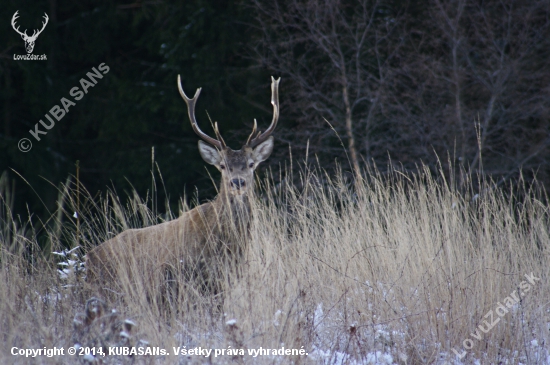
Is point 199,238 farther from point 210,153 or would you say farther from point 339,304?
point 339,304

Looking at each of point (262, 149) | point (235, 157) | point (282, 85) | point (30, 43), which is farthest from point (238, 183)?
point (30, 43)

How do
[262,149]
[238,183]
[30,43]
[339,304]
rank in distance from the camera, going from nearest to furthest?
1. [339,304]
2. [238,183]
3. [262,149]
4. [30,43]

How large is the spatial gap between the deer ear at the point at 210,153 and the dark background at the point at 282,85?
2.35 metres

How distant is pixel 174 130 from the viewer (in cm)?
1374

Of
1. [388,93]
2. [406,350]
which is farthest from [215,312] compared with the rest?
[388,93]

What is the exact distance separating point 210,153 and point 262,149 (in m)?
0.52

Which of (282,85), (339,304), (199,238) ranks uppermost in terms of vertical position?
(282,85)

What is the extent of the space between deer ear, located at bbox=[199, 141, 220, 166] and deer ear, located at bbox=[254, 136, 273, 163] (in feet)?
1.21

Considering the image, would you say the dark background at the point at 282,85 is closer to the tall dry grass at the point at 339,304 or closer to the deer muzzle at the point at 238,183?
the deer muzzle at the point at 238,183

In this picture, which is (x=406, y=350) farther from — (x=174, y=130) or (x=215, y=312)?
(x=174, y=130)

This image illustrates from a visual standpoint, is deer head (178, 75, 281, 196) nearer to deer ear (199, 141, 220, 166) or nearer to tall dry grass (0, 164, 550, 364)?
deer ear (199, 141, 220, 166)

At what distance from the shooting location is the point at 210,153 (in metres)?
6.35

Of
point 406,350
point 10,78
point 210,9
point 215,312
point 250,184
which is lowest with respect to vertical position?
point 406,350

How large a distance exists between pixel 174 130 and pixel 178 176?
4.92 ft
